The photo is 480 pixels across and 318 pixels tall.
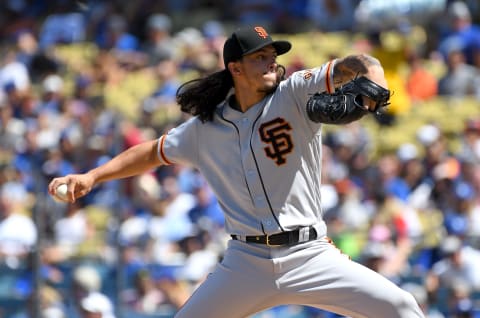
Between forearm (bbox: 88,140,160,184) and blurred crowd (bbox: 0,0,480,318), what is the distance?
2613 mm

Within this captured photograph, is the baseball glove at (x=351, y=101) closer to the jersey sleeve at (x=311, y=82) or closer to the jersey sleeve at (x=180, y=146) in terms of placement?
the jersey sleeve at (x=311, y=82)

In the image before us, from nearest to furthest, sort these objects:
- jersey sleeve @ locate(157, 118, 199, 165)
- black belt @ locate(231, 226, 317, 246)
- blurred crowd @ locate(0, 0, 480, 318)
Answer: black belt @ locate(231, 226, 317, 246) < jersey sleeve @ locate(157, 118, 199, 165) < blurred crowd @ locate(0, 0, 480, 318)

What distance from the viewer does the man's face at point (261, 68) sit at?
523 centimetres

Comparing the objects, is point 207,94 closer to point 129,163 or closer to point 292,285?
point 129,163

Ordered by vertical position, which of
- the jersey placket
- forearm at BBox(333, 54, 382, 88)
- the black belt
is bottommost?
the black belt

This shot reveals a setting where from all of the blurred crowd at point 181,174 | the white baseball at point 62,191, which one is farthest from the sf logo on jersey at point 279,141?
the blurred crowd at point 181,174

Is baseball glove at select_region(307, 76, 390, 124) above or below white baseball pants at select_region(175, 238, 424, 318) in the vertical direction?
above

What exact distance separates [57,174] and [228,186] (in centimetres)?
516

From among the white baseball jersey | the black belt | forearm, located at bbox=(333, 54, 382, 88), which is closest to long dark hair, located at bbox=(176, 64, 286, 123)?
the white baseball jersey

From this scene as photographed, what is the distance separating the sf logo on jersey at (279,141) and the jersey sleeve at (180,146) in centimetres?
51

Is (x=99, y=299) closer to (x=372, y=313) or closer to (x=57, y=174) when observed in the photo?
(x=57, y=174)

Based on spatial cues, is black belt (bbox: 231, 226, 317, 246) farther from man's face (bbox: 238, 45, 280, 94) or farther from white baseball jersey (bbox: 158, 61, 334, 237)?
man's face (bbox: 238, 45, 280, 94)

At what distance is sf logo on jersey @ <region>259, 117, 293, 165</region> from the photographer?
5152 mm

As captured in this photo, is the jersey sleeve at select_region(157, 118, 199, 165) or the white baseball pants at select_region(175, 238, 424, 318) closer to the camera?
the white baseball pants at select_region(175, 238, 424, 318)
